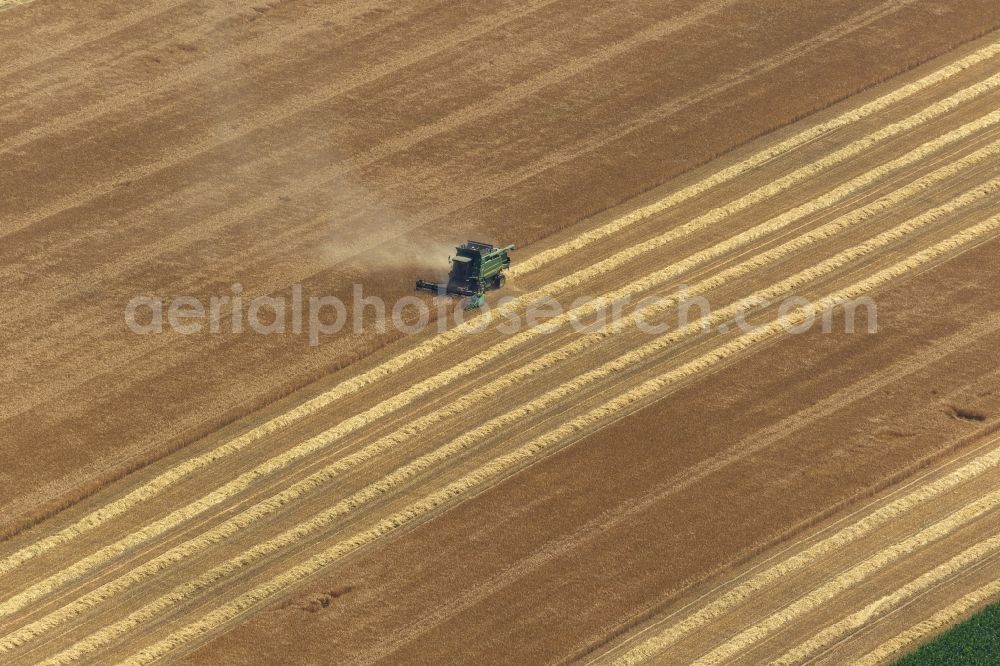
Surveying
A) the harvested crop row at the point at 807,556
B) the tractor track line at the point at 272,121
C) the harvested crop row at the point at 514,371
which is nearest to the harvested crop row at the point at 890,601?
the harvested crop row at the point at 807,556

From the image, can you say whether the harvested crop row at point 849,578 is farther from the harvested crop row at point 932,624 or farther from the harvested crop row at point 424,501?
the harvested crop row at point 424,501

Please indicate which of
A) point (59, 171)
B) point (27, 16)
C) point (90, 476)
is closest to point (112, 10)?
point (27, 16)

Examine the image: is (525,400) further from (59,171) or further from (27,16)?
(27,16)

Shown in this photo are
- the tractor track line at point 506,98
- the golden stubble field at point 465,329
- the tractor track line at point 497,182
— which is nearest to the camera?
the golden stubble field at point 465,329

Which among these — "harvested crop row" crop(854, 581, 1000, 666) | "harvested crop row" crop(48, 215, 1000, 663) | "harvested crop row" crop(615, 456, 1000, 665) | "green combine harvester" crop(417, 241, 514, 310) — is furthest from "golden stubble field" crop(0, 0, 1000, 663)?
"green combine harvester" crop(417, 241, 514, 310)

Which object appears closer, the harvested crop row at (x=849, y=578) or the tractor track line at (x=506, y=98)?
the harvested crop row at (x=849, y=578)

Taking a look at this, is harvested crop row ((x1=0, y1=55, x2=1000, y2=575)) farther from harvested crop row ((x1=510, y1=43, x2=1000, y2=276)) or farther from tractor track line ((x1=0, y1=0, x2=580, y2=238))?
tractor track line ((x1=0, y1=0, x2=580, y2=238))
